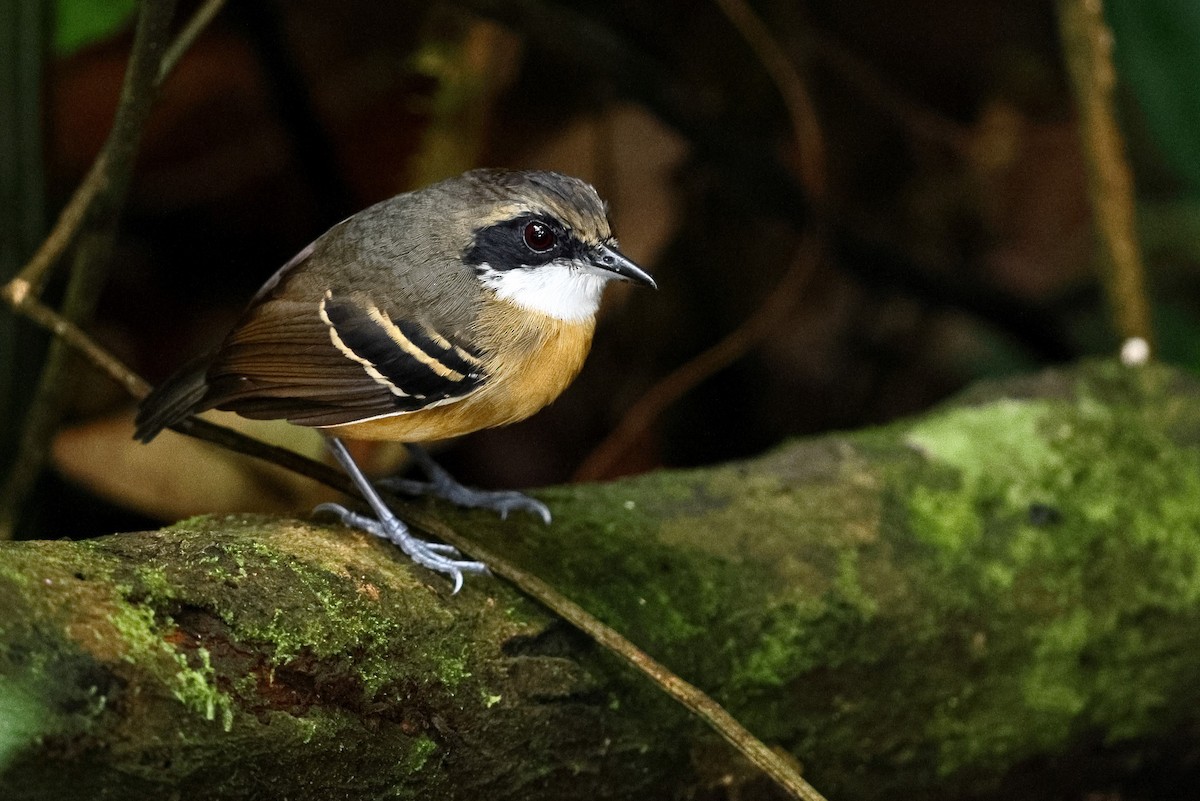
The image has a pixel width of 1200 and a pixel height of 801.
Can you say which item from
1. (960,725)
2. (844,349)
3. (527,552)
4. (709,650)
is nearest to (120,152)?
(527,552)

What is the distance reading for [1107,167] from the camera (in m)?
3.92

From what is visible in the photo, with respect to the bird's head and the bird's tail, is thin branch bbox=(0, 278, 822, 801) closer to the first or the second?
the bird's tail

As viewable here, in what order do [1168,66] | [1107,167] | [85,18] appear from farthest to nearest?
[1107,167] → [1168,66] → [85,18]

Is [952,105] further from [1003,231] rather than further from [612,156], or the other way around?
[612,156]

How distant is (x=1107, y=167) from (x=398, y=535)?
2.77m

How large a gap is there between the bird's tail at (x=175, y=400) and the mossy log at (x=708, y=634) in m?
0.40

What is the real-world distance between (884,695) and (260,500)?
207 centimetres

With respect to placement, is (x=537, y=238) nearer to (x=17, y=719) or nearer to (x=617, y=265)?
(x=617, y=265)

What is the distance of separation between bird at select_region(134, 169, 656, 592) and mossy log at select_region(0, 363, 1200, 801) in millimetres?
265

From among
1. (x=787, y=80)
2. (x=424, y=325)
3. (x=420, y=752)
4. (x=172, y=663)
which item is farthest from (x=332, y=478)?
(x=787, y=80)

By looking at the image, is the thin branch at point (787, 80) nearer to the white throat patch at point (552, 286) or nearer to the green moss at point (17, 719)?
the white throat patch at point (552, 286)

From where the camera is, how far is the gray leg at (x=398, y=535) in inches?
88.3

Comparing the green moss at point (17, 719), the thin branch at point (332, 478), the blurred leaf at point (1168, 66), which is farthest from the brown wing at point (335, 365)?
the blurred leaf at point (1168, 66)

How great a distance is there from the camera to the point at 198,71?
4.73 metres
